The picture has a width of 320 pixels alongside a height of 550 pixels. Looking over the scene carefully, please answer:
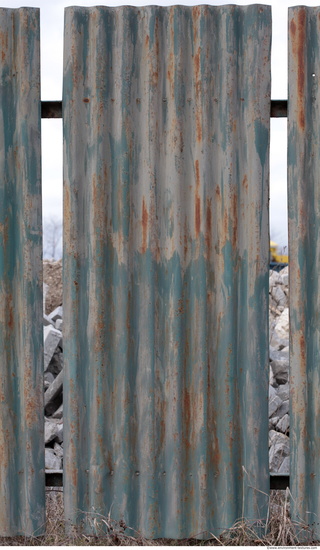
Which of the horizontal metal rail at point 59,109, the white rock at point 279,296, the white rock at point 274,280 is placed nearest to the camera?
the horizontal metal rail at point 59,109

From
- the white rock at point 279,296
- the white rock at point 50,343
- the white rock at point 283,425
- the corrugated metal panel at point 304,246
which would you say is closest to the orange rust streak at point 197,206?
the corrugated metal panel at point 304,246

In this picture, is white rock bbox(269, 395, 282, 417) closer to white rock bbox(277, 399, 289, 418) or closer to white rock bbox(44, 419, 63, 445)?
white rock bbox(277, 399, 289, 418)

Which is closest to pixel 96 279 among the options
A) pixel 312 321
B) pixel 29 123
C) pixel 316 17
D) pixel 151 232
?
pixel 151 232

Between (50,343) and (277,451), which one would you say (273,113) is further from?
(50,343)

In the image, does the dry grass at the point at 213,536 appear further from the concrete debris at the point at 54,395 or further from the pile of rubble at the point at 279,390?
the concrete debris at the point at 54,395

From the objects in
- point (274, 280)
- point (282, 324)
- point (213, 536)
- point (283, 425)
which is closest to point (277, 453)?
point (283, 425)

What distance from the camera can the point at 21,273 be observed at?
3717 millimetres

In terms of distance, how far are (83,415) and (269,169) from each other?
1698 millimetres

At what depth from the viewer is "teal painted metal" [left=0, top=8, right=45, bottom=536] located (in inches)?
145

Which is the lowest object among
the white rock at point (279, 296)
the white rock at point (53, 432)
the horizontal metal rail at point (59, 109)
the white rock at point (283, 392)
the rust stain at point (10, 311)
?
the white rock at point (53, 432)

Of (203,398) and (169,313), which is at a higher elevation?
(169,313)

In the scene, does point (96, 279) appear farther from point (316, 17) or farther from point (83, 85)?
point (316, 17)

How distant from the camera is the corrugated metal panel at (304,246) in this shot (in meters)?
3.64

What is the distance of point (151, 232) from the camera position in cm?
361
